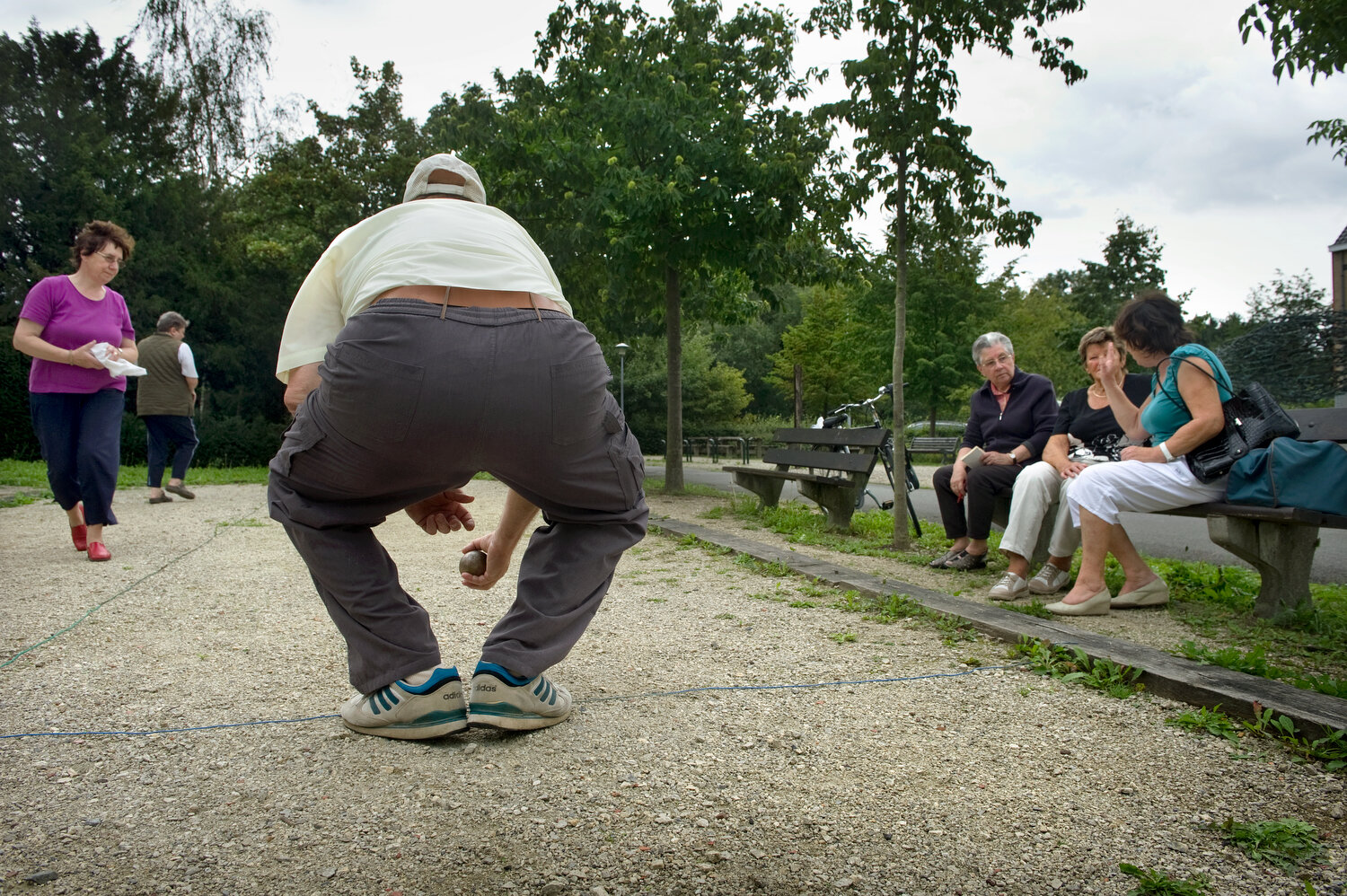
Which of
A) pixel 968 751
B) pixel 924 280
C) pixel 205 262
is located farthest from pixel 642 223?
pixel 924 280

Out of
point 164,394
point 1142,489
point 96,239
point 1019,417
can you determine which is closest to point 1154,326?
point 1142,489

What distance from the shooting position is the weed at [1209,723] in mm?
2680

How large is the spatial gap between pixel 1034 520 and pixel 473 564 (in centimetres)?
334

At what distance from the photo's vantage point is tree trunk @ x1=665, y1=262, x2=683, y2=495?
1304 centimetres

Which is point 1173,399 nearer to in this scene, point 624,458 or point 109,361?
point 624,458

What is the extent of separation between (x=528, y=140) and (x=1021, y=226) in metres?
8.39

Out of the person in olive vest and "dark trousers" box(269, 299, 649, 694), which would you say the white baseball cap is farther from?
the person in olive vest

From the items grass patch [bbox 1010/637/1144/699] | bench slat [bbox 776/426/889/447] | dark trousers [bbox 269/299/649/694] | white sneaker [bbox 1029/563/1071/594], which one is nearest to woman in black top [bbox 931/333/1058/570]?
white sneaker [bbox 1029/563/1071/594]

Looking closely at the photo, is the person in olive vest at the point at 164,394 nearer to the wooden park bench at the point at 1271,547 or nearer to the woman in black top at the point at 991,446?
the woman in black top at the point at 991,446

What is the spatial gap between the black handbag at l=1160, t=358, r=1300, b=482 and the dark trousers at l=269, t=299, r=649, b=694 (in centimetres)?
302

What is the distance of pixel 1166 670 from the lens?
3.11 metres

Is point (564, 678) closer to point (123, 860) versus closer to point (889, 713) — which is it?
point (889, 713)

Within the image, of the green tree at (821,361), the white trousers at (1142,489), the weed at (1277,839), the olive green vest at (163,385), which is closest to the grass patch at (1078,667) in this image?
the weed at (1277,839)

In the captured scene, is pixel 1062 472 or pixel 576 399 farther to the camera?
pixel 1062 472
